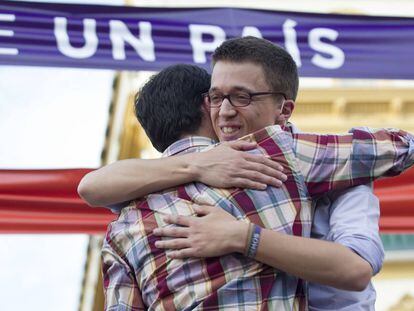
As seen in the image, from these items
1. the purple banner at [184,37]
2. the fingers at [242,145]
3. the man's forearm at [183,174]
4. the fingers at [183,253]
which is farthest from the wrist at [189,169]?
the purple banner at [184,37]

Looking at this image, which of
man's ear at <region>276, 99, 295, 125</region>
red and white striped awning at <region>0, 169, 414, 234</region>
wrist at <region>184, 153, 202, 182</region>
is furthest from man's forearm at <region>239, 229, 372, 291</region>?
red and white striped awning at <region>0, 169, 414, 234</region>

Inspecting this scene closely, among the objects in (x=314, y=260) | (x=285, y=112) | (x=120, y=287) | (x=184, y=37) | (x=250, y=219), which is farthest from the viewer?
(x=184, y=37)

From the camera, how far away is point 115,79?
16.2 m

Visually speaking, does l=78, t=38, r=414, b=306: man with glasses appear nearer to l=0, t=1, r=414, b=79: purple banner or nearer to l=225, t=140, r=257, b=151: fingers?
l=225, t=140, r=257, b=151: fingers

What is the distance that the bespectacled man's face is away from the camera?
95.2 inches

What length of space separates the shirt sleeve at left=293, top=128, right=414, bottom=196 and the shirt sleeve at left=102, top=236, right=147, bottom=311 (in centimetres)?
50

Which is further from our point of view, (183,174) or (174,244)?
(183,174)

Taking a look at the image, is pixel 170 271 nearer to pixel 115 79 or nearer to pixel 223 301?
pixel 223 301

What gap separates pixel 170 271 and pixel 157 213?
0.16m

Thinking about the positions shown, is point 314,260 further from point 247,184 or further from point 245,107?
point 245,107

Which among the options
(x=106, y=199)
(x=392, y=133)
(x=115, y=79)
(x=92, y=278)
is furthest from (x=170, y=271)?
(x=92, y=278)

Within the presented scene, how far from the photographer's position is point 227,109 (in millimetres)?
2412

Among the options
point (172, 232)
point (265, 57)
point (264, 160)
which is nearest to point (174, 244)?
point (172, 232)

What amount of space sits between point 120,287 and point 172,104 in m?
0.53
